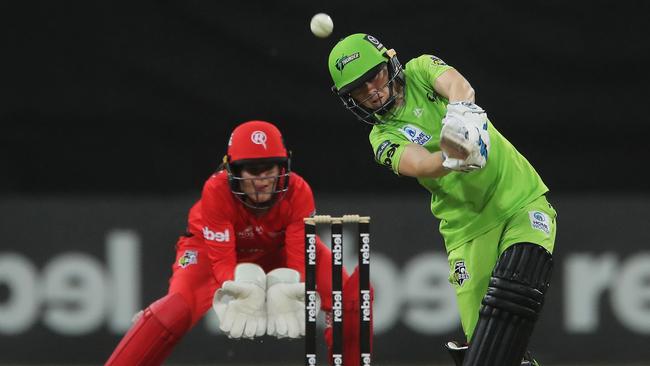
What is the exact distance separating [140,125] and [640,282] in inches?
103

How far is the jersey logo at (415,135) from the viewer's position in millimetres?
4117

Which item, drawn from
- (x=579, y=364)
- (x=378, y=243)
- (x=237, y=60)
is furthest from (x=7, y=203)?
(x=579, y=364)

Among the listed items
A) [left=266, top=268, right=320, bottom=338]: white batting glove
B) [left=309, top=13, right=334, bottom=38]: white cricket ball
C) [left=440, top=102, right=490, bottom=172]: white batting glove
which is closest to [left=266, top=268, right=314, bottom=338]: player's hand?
[left=266, top=268, right=320, bottom=338]: white batting glove

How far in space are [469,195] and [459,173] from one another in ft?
0.28

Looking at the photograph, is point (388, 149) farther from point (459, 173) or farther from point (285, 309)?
point (285, 309)

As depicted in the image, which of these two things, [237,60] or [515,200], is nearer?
[515,200]

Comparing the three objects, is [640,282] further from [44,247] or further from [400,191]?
A: [44,247]

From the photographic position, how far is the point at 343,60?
13.4 ft

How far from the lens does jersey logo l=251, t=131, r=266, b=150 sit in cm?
475

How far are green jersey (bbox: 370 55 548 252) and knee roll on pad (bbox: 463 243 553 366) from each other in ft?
0.87

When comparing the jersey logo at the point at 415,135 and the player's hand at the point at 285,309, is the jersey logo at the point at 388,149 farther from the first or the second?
the player's hand at the point at 285,309

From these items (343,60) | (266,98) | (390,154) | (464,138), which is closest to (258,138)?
(343,60)

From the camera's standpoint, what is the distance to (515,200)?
4109 millimetres

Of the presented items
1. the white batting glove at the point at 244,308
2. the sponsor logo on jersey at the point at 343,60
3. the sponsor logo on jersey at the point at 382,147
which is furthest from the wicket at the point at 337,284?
the sponsor logo on jersey at the point at 343,60
